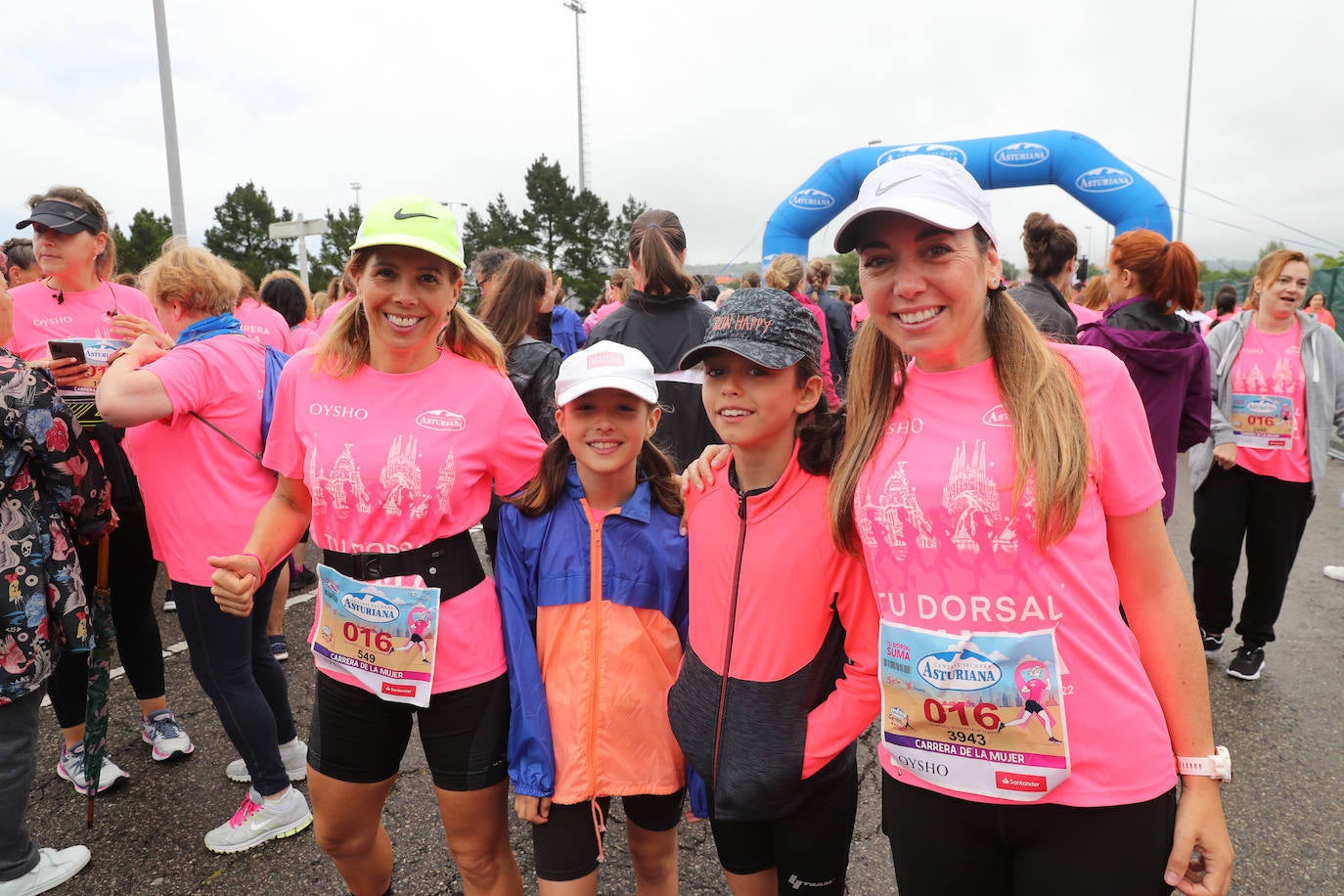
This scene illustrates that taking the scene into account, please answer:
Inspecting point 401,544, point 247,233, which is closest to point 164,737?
point 401,544

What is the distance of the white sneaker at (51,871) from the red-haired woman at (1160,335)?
15.0 feet

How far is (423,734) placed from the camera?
2.04m

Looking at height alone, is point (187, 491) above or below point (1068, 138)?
below

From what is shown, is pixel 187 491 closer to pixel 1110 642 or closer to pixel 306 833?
pixel 306 833

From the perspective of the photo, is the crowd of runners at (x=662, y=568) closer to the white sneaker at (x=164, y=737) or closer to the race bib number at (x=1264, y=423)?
the white sneaker at (x=164, y=737)

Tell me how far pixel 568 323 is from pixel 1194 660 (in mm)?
4875

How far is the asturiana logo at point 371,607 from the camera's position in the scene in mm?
1944

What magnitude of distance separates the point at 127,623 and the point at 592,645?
263 centimetres

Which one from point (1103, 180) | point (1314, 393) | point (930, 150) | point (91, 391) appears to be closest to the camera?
point (91, 391)

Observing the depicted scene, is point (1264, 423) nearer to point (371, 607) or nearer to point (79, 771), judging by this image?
point (371, 607)

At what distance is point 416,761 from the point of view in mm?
3492

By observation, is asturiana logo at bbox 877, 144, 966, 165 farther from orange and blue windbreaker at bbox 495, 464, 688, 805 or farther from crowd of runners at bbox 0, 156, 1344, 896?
orange and blue windbreaker at bbox 495, 464, 688, 805

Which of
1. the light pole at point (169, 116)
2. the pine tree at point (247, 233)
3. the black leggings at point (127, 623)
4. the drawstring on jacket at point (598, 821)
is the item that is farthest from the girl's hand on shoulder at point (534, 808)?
the pine tree at point (247, 233)

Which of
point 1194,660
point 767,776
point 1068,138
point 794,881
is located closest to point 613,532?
point 767,776
